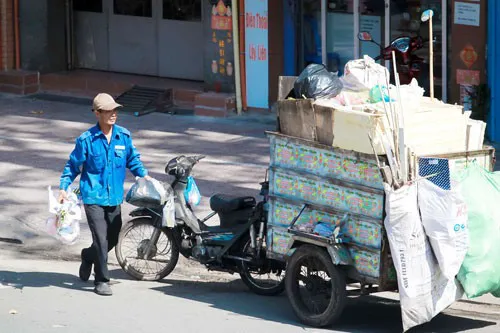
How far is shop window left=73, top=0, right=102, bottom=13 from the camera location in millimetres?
18516

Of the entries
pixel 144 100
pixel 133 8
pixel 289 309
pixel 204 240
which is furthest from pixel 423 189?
pixel 133 8

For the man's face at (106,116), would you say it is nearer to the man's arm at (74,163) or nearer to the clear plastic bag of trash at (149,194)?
the man's arm at (74,163)

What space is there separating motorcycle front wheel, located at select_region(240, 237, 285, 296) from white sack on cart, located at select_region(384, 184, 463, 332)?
148 centimetres

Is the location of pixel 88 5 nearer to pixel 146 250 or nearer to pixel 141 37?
pixel 141 37

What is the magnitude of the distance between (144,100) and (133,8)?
2.38 metres

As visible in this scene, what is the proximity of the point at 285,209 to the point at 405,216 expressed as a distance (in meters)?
1.15

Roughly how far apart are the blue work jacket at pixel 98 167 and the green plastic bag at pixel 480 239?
107 inches

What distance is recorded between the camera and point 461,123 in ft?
25.7

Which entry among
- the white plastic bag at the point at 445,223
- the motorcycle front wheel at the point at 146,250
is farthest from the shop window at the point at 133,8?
the white plastic bag at the point at 445,223

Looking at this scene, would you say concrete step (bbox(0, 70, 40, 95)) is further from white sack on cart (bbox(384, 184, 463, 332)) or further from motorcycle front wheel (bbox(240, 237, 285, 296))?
white sack on cart (bbox(384, 184, 463, 332))

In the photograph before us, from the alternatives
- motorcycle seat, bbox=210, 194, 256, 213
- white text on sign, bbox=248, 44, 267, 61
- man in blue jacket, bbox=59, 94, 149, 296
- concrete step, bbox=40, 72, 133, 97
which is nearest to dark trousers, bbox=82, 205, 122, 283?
man in blue jacket, bbox=59, 94, 149, 296

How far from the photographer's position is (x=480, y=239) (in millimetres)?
7500

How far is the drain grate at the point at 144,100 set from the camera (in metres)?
16.3

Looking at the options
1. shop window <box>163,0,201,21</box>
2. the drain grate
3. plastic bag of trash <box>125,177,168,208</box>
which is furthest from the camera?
shop window <box>163,0,201,21</box>
